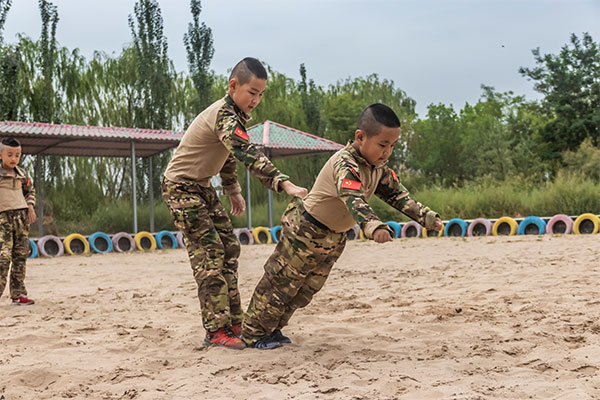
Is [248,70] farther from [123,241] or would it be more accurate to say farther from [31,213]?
[123,241]

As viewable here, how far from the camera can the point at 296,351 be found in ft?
11.1

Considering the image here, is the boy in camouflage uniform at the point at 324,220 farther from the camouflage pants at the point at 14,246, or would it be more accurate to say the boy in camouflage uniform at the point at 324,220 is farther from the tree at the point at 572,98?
the tree at the point at 572,98

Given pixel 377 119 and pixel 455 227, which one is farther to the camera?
pixel 455 227

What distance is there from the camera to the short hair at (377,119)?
3092 millimetres

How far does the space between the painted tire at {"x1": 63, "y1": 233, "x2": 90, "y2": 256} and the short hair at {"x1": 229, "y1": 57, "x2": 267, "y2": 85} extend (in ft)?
34.3

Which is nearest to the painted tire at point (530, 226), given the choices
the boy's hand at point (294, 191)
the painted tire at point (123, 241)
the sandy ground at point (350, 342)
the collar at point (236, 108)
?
the sandy ground at point (350, 342)

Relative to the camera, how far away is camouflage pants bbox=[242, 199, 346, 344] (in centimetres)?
330

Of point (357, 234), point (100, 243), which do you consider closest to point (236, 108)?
point (100, 243)

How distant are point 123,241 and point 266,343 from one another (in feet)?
36.1

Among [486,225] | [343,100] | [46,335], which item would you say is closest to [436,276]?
[46,335]

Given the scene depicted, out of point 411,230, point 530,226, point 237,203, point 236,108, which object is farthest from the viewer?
point 411,230

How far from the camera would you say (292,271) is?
11.1ft

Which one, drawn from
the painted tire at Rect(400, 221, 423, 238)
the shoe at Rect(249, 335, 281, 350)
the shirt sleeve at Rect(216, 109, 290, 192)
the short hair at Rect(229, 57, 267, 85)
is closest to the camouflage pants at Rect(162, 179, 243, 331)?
the shoe at Rect(249, 335, 281, 350)

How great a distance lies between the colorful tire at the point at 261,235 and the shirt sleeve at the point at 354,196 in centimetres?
1181
